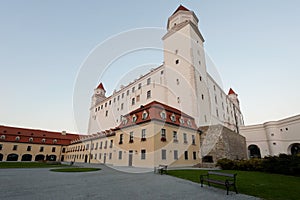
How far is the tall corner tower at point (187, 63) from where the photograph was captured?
94.3 feet

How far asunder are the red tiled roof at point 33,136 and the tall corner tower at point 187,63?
133 ft

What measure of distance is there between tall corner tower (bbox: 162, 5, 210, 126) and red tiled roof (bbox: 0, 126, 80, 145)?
4043 centimetres

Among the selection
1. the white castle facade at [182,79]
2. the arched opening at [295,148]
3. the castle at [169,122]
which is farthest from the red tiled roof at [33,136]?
the arched opening at [295,148]

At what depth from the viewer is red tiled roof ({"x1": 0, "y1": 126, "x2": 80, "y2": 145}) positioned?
45000 millimetres

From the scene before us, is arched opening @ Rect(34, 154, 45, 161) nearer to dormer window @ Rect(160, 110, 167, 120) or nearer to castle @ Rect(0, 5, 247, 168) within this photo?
castle @ Rect(0, 5, 247, 168)

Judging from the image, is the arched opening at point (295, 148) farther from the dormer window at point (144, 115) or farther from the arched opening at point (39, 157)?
the arched opening at point (39, 157)

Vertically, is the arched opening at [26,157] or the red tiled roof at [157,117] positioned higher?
the red tiled roof at [157,117]

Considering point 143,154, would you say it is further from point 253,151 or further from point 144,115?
point 253,151

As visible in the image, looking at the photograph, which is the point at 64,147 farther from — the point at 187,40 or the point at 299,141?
the point at 299,141

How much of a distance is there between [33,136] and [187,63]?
47614 millimetres

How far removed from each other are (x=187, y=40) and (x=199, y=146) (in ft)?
64.8

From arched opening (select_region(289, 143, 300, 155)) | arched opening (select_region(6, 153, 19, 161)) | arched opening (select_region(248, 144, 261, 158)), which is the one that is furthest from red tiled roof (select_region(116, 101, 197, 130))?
arched opening (select_region(6, 153, 19, 161))

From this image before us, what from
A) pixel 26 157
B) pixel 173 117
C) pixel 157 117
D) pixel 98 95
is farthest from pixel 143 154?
pixel 26 157

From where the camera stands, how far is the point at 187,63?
30344 millimetres
